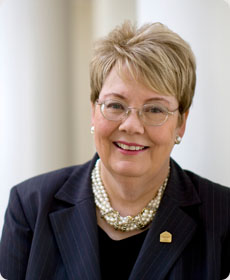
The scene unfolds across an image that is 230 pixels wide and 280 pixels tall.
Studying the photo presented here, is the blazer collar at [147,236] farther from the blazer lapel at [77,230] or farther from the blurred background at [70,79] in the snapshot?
the blurred background at [70,79]

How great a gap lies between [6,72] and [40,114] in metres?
0.40

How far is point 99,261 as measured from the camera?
1556 millimetres

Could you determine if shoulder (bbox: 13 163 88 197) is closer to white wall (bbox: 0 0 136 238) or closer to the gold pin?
the gold pin

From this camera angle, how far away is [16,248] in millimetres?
1677

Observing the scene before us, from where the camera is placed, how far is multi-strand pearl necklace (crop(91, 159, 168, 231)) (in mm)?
1643

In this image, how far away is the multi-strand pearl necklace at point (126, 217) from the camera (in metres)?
1.64

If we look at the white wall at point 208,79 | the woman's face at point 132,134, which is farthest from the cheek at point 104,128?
the white wall at point 208,79

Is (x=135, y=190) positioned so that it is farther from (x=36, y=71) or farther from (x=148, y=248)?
(x=36, y=71)

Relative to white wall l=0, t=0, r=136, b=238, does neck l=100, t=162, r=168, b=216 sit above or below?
below

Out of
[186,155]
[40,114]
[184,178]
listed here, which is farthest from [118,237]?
[40,114]

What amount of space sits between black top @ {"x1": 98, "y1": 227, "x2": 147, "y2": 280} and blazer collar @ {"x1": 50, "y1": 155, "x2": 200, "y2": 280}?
68 mm

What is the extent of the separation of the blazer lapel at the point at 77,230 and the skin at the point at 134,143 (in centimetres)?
10

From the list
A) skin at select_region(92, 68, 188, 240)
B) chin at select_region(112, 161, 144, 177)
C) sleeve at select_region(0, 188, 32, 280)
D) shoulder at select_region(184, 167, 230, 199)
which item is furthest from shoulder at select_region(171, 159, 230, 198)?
sleeve at select_region(0, 188, 32, 280)

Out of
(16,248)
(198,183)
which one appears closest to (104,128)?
(198,183)
